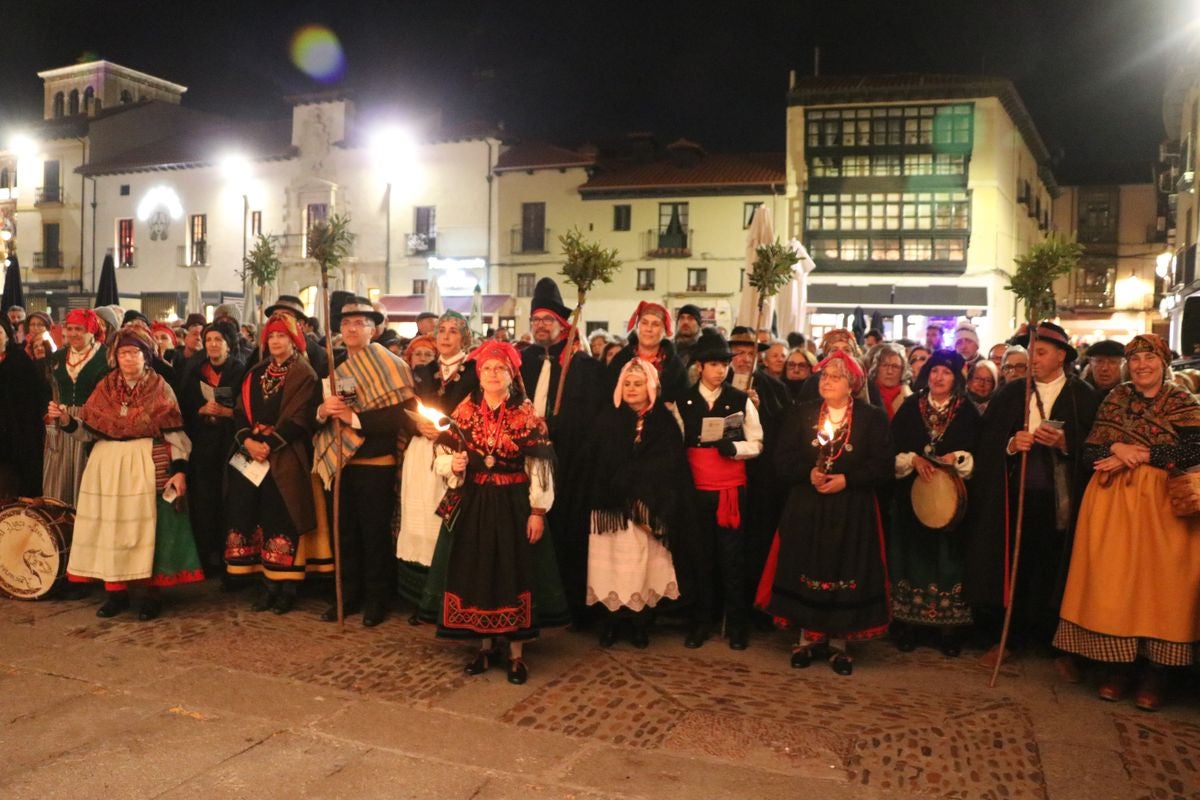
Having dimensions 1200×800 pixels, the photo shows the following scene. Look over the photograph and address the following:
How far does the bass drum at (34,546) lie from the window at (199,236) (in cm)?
3477

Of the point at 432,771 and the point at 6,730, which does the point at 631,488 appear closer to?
the point at 432,771

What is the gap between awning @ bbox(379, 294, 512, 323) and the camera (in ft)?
105

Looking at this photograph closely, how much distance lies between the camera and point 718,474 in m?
5.89

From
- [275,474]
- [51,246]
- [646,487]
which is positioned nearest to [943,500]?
[646,487]

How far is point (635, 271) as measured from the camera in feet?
107

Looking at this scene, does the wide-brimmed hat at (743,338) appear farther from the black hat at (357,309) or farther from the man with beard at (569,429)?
the black hat at (357,309)

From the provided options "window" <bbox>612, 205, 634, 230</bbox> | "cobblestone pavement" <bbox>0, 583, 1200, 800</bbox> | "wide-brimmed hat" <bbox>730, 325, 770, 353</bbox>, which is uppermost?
"window" <bbox>612, 205, 634, 230</bbox>

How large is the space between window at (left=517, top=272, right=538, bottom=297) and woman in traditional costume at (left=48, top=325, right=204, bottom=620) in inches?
1073

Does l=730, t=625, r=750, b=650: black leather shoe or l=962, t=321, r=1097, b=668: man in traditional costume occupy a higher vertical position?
l=962, t=321, r=1097, b=668: man in traditional costume

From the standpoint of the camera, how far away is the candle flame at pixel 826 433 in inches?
218

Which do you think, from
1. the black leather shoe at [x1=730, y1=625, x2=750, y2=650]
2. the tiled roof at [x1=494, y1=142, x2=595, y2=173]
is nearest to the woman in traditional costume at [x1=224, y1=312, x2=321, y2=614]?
the black leather shoe at [x1=730, y1=625, x2=750, y2=650]

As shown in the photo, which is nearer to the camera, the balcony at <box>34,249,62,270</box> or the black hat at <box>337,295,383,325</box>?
the black hat at <box>337,295,383,325</box>

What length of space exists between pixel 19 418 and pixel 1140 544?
294 inches

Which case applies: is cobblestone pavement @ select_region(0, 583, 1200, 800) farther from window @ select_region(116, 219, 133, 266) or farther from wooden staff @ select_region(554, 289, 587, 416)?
window @ select_region(116, 219, 133, 266)
